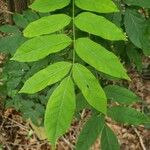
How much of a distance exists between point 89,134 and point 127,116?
0.18 metres

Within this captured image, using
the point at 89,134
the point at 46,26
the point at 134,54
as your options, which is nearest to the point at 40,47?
the point at 46,26

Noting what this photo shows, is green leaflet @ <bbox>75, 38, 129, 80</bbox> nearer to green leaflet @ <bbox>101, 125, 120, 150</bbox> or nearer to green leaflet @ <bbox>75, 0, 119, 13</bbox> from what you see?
green leaflet @ <bbox>75, 0, 119, 13</bbox>

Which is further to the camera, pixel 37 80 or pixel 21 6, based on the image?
pixel 21 6

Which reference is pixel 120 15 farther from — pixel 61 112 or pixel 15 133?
pixel 15 133

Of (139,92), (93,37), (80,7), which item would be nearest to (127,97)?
(93,37)

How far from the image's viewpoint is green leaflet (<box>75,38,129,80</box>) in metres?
1.22

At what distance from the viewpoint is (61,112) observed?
114cm

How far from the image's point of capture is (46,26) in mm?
1326

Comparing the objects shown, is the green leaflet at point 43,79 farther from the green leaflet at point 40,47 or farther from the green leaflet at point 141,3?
the green leaflet at point 141,3

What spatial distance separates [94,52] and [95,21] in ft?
0.44

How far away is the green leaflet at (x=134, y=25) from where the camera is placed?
1.58 m

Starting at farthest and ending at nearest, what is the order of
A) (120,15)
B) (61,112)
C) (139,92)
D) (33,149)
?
(139,92) < (33,149) < (120,15) < (61,112)

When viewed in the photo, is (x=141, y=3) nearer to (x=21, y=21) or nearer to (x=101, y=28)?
(x=101, y=28)

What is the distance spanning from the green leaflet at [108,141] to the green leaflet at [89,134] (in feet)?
0.14
